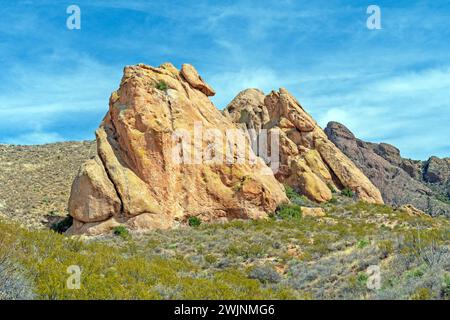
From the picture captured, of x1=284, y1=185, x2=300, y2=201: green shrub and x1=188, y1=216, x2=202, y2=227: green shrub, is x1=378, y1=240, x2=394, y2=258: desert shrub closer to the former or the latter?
x1=188, y1=216, x2=202, y2=227: green shrub

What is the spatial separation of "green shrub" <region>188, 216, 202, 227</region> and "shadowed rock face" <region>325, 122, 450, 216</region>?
40409 mm

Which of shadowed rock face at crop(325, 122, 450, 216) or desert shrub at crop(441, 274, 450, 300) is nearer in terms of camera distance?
desert shrub at crop(441, 274, 450, 300)

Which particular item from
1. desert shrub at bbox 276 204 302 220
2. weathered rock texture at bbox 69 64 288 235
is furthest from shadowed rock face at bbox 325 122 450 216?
weathered rock texture at bbox 69 64 288 235

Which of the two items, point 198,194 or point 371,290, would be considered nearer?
point 371,290

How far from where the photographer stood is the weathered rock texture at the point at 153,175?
28656 mm

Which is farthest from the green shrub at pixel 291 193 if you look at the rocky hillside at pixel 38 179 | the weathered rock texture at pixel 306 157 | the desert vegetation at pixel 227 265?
the rocky hillside at pixel 38 179

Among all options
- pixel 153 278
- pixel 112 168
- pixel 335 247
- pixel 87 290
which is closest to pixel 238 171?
pixel 112 168

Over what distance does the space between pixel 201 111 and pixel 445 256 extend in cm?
2484

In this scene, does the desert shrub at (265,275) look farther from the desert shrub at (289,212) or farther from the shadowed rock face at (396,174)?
the shadowed rock face at (396,174)

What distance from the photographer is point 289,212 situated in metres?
32.3

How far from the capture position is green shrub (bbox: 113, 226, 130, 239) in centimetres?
2656

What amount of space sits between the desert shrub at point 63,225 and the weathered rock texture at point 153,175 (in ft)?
8.51

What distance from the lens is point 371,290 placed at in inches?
490
